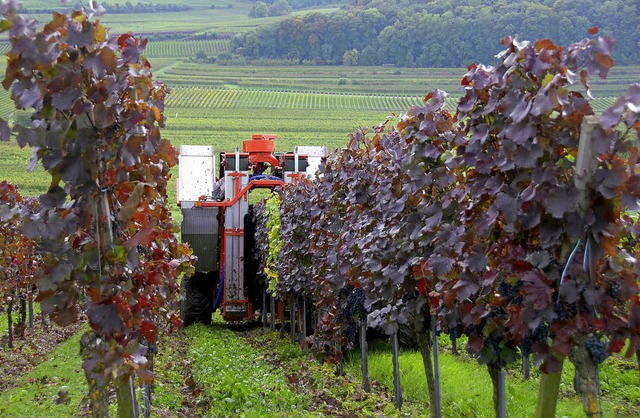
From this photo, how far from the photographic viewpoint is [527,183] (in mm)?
3871

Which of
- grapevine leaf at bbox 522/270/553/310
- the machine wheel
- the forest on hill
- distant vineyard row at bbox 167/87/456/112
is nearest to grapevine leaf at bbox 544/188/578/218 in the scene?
grapevine leaf at bbox 522/270/553/310

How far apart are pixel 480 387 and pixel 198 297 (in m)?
7.83

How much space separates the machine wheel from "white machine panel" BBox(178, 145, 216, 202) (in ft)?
5.31

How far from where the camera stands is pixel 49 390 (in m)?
9.77

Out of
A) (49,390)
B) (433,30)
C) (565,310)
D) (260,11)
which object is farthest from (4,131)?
(260,11)

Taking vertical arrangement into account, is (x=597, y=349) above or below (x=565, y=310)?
below

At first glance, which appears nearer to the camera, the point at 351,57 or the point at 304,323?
the point at 304,323

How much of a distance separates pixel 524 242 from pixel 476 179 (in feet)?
1.46

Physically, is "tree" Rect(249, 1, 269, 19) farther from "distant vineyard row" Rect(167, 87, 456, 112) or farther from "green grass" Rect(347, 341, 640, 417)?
"green grass" Rect(347, 341, 640, 417)

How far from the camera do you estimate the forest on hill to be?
176 ft

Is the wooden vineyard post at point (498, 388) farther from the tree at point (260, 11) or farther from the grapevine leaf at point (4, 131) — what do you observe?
the tree at point (260, 11)

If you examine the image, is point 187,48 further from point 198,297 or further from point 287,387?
point 287,387

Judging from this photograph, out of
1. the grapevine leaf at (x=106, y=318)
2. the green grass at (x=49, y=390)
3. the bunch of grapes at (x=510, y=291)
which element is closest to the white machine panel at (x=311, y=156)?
the green grass at (x=49, y=390)

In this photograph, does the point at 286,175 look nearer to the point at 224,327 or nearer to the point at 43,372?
the point at 224,327
